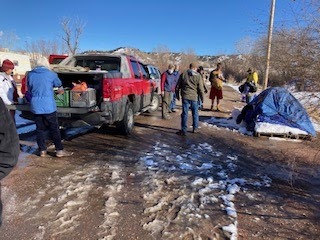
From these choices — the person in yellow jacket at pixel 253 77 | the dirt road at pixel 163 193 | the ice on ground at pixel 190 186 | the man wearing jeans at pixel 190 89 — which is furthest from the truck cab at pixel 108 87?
the person in yellow jacket at pixel 253 77

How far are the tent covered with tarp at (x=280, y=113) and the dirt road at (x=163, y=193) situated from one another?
1.26 metres

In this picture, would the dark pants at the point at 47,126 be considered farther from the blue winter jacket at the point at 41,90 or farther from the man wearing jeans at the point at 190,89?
the man wearing jeans at the point at 190,89

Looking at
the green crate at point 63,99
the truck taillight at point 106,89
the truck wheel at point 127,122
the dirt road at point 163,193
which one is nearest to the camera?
the dirt road at point 163,193

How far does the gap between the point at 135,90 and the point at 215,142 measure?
2.37m

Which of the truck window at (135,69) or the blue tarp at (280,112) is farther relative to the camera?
the truck window at (135,69)

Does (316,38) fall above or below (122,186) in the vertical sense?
above

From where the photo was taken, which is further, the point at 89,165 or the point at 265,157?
the point at 265,157

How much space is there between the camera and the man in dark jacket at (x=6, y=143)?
72.0 inches

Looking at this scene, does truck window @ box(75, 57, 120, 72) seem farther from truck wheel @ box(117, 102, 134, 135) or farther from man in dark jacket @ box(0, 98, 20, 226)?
man in dark jacket @ box(0, 98, 20, 226)

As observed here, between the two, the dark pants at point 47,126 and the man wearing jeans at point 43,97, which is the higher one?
the man wearing jeans at point 43,97

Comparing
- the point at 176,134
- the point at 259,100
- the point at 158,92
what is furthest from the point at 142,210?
the point at 158,92

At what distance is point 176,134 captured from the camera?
859cm

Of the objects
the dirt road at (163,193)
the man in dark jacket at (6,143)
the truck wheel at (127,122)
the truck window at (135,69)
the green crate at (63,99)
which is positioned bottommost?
the dirt road at (163,193)

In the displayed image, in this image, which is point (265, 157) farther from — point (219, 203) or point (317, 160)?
point (219, 203)
